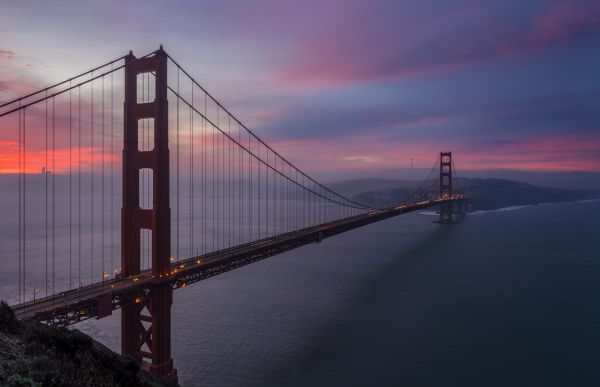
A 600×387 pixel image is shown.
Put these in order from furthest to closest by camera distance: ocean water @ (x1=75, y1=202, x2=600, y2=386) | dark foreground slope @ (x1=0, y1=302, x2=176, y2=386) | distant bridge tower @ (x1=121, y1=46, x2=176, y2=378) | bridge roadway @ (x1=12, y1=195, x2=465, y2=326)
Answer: ocean water @ (x1=75, y1=202, x2=600, y2=386) < distant bridge tower @ (x1=121, y1=46, x2=176, y2=378) < bridge roadway @ (x1=12, y1=195, x2=465, y2=326) < dark foreground slope @ (x1=0, y1=302, x2=176, y2=386)

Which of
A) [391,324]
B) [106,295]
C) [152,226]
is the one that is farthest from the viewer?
[391,324]

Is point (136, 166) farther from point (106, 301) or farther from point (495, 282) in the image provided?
point (495, 282)

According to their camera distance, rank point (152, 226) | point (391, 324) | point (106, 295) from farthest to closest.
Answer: point (391, 324)
point (152, 226)
point (106, 295)

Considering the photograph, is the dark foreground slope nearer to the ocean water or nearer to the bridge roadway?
the bridge roadway

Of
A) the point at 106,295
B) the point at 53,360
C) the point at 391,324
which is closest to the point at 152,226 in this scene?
the point at 106,295

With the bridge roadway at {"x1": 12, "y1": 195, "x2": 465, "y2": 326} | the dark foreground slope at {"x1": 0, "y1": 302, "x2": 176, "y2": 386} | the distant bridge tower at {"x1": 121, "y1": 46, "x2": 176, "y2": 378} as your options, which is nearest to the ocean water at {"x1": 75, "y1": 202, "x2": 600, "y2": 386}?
the distant bridge tower at {"x1": 121, "y1": 46, "x2": 176, "y2": 378}

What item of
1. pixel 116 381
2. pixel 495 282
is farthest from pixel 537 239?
pixel 116 381

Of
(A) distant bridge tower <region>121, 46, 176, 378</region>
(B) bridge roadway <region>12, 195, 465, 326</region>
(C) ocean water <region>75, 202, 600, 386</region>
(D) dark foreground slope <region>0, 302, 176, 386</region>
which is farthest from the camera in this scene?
(C) ocean water <region>75, 202, 600, 386</region>

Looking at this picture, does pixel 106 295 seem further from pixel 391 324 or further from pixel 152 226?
pixel 391 324
